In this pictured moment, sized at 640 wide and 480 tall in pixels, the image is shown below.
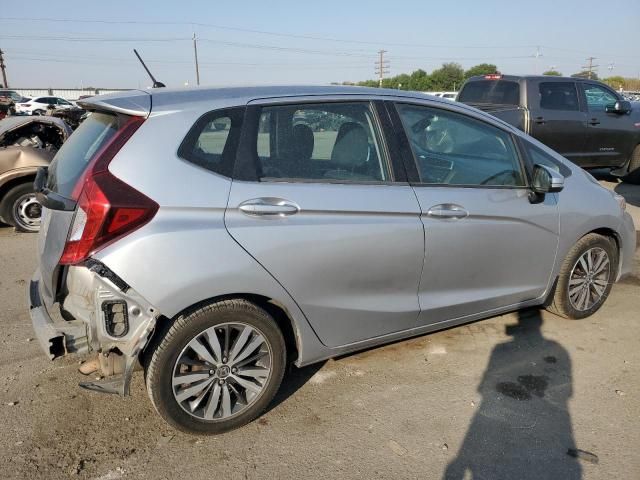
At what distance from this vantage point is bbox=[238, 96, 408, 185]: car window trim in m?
2.54

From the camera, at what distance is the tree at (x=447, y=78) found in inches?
2708

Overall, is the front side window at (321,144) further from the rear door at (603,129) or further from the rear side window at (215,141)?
the rear door at (603,129)

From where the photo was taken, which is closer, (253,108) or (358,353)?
(253,108)

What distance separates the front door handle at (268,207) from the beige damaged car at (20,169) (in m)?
5.09

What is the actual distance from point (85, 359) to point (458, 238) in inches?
97.8

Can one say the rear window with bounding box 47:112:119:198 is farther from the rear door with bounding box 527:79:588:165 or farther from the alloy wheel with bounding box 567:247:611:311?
the rear door with bounding box 527:79:588:165

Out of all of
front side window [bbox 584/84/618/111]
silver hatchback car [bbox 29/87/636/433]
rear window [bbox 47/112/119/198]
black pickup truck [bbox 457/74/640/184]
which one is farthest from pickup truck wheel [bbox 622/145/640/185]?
rear window [bbox 47/112/119/198]

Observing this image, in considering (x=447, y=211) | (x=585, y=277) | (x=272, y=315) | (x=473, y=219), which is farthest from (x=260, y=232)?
(x=585, y=277)

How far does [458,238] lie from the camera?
3.08 metres

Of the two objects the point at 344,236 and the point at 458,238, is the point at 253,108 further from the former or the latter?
the point at 458,238

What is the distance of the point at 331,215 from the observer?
2.66 m

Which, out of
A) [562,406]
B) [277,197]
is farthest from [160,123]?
[562,406]

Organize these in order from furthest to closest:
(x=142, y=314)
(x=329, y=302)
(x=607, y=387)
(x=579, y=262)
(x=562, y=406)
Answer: (x=579, y=262) → (x=607, y=387) → (x=562, y=406) → (x=329, y=302) → (x=142, y=314)

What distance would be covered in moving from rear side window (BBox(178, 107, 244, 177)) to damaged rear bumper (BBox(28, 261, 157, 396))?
0.66m
